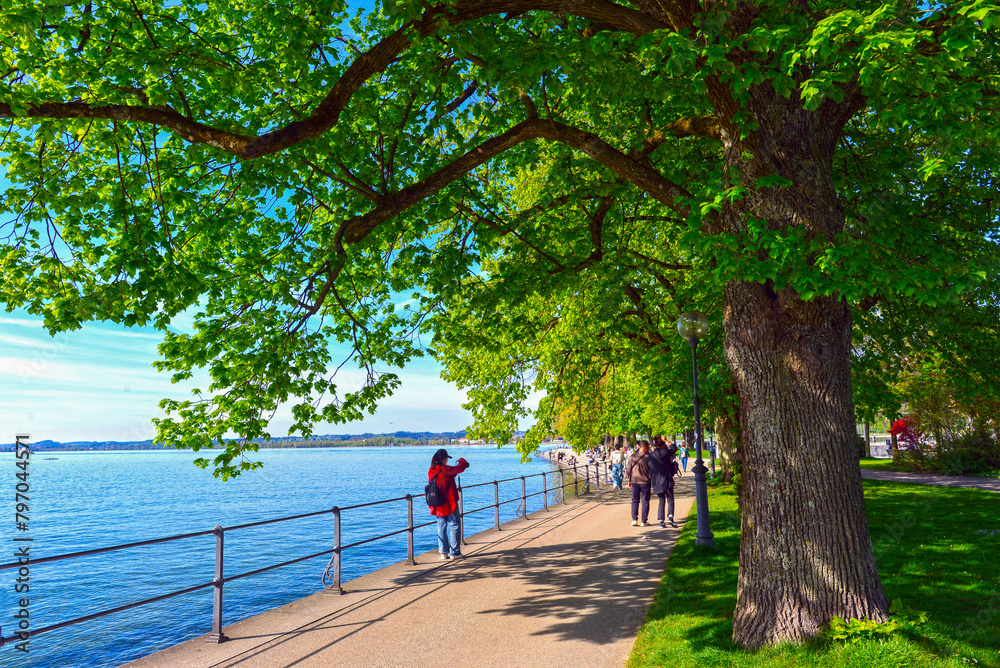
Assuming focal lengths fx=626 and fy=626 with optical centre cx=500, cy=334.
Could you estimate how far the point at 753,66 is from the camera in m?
5.26

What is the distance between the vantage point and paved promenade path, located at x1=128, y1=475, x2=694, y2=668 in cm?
598

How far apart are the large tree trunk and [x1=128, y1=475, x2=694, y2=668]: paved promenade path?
1618 millimetres

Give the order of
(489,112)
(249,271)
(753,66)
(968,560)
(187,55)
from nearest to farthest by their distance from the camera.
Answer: (753,66) → (187,55) → (249,271) → (968,560) → (489,112)

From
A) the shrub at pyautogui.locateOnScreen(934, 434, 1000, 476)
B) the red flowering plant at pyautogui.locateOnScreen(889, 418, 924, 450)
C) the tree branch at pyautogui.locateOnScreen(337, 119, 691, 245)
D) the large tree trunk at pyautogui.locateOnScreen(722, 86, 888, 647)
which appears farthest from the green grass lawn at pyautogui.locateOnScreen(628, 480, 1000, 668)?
the red flowering plant at pyautogui.locateOnScreen(889, 418, 924, 450)

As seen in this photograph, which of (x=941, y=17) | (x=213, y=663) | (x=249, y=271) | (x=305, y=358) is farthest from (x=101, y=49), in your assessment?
(x=941, y=17)

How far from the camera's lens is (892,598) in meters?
6.77

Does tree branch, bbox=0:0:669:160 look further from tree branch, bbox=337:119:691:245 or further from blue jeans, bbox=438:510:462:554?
blue jeans, bbox=438:510:462:554

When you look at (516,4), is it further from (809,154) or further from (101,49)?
(101,49)

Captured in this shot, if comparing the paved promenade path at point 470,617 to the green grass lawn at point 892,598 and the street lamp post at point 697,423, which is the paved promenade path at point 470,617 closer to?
the green grass lawn at point 892,598

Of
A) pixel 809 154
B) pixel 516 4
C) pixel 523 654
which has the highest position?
pixel 516 4

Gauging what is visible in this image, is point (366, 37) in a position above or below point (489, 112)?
above

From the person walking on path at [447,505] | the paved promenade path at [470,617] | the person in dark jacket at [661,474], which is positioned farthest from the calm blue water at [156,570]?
the person in dark jacket at [661,474]

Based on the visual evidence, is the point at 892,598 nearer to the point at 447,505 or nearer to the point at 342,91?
the point at 447,505

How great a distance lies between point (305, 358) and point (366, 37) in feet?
19.2
